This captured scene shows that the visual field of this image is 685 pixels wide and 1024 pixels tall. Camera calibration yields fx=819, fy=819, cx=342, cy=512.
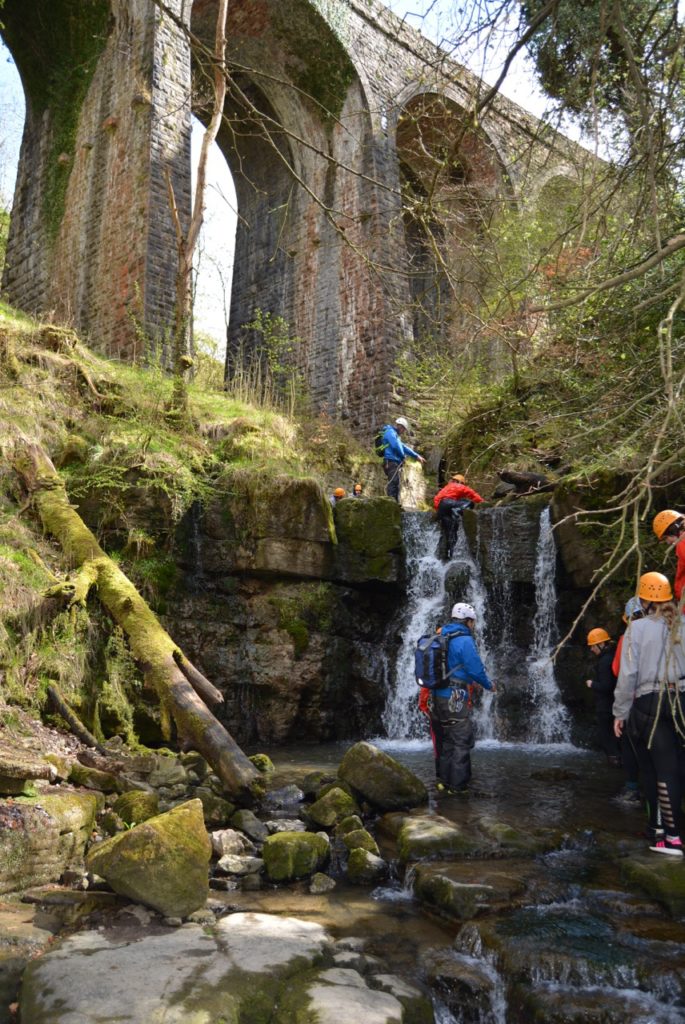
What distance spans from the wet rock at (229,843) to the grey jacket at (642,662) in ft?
7.94

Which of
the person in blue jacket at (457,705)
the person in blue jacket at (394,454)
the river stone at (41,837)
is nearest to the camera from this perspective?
the river stone at (41,837)

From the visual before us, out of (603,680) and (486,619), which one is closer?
(603,680)

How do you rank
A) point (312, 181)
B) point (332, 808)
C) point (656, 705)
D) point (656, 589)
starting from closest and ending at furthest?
point (656, 705) → point (656, 589) → point (332, 808) → point (312, 181)

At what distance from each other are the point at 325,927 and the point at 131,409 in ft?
23.7

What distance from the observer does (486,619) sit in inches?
392

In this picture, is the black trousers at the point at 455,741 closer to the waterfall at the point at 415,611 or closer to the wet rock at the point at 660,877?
the wet rock at the point at 660,877

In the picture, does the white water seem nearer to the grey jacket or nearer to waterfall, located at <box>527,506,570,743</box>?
waterfall, located at <box>527,506,570,743</box>

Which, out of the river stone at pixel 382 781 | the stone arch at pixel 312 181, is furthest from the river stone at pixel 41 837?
the stone arch at pixel 312 181

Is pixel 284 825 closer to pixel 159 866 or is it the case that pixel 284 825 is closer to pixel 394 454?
pixel 159 866

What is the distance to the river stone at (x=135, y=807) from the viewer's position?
5.08 meters

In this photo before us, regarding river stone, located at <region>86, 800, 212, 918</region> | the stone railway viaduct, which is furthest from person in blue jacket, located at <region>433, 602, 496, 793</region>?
the stone railway viaduct

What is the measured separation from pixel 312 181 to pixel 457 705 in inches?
586

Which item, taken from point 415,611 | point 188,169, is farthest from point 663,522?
point 188,169

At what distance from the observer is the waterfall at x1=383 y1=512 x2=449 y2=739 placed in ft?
31.0
